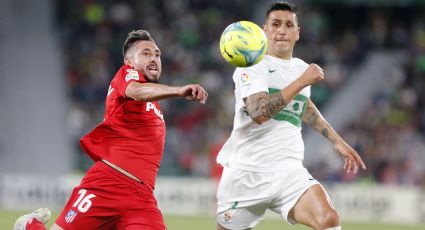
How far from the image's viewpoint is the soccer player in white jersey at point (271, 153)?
7.09m

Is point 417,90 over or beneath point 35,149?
over

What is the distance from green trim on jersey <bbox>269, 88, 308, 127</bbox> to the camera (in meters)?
7.27

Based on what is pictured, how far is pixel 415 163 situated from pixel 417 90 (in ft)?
8.46

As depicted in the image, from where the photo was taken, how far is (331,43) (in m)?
22.2

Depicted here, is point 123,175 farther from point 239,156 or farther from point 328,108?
point 328,108

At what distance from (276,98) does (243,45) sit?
0.50 metres

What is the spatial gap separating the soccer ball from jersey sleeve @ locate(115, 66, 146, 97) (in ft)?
2.20

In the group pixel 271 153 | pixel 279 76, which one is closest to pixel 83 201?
pixel 271 153

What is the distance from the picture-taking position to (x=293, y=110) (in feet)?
24.1

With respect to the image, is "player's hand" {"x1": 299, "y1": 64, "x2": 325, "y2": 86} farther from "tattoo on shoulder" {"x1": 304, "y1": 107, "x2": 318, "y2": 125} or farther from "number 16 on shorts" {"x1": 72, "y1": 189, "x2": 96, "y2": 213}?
"number 16 on shorts" {"x1": 72, "y1": 189, "x2": 96, "y2": 213}

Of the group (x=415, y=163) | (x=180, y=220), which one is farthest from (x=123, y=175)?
(x=415, y=163)

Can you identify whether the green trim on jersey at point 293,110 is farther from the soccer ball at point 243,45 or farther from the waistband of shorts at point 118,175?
the waistband of shorts at point 118,175

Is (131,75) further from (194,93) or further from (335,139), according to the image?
(335,139)

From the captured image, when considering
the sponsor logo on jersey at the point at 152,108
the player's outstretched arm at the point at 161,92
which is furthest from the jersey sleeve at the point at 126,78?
the sponsor logo on jersey at the point at 152,108
